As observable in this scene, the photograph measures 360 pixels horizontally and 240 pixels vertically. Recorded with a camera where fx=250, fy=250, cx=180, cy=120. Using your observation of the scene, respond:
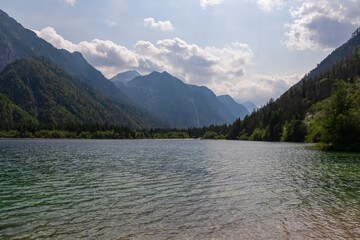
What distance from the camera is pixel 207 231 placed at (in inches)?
575

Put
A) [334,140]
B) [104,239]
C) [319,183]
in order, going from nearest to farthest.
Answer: [104,239], [319,183], [334,140]

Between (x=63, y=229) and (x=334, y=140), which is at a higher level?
(x=334, y=140)

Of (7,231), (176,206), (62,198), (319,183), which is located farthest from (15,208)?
(319,183)

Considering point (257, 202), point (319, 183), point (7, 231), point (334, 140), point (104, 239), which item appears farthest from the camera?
point (334, 140)

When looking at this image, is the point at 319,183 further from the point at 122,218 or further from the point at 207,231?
the point at 122,218

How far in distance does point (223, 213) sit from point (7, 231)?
44.6 ft

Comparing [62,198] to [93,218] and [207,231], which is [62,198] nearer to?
[93,218]

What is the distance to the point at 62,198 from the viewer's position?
2222 centimetres

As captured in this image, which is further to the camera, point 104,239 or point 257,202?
point 257,202

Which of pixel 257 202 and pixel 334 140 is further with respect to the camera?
pixel 334 140

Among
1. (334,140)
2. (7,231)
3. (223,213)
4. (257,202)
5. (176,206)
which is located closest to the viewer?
(7,231)

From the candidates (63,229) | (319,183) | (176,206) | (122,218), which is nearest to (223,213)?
(176,206)

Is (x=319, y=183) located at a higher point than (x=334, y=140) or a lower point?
lower

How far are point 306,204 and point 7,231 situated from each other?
70.5ft
